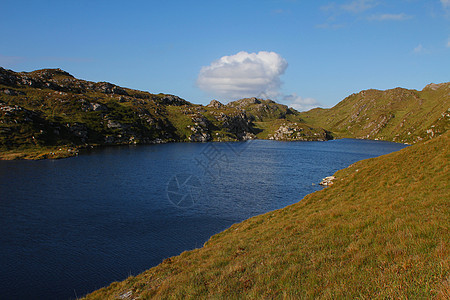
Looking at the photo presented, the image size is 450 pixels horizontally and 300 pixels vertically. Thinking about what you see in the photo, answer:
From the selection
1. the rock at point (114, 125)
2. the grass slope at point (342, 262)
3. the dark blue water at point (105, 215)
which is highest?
the rock at point (114, 125)

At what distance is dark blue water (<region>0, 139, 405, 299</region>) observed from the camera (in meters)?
28.7

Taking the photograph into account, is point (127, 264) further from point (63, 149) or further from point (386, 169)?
point (63, 149)

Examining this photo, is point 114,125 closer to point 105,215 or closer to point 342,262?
point 105,215

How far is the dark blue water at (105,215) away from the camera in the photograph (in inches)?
1130

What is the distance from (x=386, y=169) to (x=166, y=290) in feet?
121

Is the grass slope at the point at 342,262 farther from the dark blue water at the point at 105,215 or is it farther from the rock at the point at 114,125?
the rock at the point at 114,125

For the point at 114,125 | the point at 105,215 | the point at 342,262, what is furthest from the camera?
the point at 114,125

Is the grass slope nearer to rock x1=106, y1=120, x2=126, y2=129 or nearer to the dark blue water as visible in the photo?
the dark blue water

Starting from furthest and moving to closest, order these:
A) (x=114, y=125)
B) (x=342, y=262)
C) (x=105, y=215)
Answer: (x=114, y=125), (x=105, y=215), (x=342, y=262)

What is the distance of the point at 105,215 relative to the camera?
154 ft

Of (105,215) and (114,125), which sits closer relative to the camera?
(105,215)

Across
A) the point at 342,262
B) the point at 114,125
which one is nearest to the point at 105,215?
the point at 342,262

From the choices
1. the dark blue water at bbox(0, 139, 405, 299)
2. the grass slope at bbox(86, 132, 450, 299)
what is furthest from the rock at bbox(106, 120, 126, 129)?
the grass slope at bbox(86, 132, 450, 299)

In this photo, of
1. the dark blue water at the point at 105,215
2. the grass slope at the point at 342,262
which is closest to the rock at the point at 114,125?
the dark blue water at the point at 105,215
